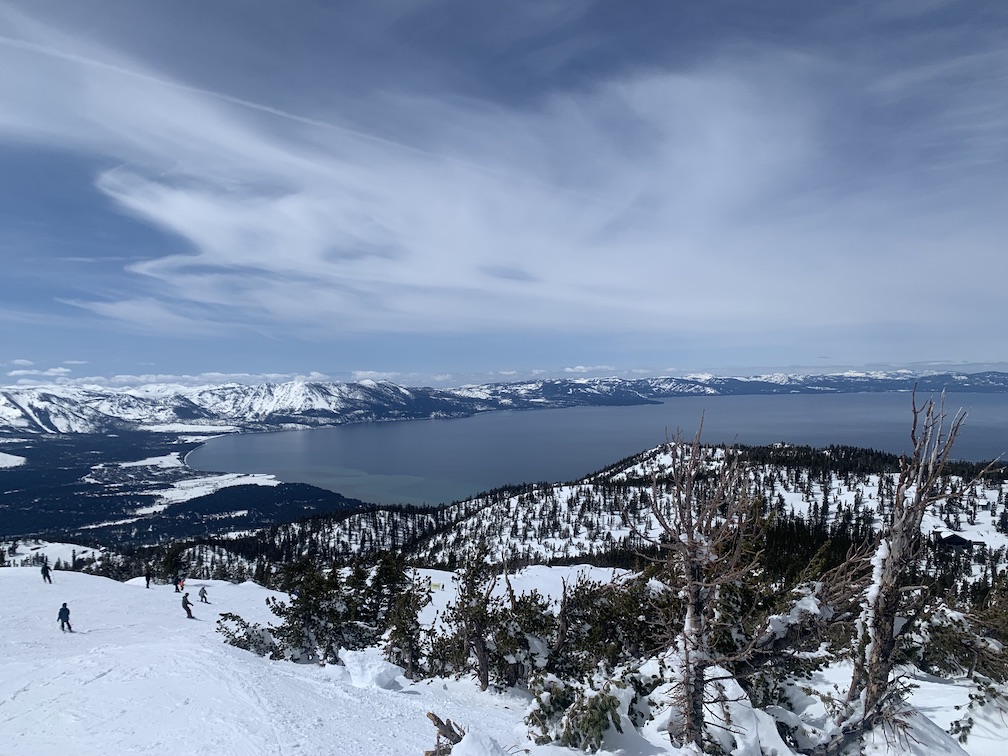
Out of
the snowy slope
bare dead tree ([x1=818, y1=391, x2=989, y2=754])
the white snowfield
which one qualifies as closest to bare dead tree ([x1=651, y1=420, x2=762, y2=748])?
the white snowfield

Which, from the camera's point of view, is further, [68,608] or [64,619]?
[68,608]

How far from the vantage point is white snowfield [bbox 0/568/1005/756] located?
11453 millimetres

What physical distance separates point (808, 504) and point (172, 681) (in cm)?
17477

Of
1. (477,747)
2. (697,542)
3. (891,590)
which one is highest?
(697,542)

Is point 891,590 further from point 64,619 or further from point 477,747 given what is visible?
point 64,619

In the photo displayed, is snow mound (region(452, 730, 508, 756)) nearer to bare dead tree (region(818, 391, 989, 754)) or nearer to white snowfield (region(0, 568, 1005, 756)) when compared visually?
white snowfield (region(0, 568, 1005, 756))

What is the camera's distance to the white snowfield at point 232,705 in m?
11.5

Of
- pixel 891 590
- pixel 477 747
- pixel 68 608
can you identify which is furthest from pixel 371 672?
pixel 68 608

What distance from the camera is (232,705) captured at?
13.8 meters

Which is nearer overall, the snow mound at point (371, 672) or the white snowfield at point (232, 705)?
the white snowfield at point (232, 705)

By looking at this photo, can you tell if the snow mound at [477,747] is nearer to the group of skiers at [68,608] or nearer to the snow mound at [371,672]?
the snow mound at [371,672]

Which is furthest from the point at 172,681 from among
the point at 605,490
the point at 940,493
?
the point at 605,490

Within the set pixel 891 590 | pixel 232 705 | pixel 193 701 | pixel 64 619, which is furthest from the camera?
pixel 64 619

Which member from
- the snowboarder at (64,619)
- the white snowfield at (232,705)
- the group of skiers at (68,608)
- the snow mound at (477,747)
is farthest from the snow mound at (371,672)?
the snowboarder at (64,619)
